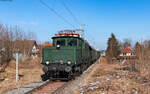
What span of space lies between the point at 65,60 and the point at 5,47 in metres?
17.9

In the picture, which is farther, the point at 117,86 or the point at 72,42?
the point at 72,42

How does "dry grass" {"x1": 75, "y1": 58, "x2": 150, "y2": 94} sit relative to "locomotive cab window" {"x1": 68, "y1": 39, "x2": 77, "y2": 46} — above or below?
below

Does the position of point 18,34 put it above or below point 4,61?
above

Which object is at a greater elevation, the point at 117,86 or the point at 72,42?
the point at 72,42

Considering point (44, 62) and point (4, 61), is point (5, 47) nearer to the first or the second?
point (4, 61)

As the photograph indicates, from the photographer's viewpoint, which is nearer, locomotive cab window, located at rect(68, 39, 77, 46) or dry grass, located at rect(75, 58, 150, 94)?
dry grass, located at rect(75, 58, 150, 94)

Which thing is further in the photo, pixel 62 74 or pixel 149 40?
pixel 62 74

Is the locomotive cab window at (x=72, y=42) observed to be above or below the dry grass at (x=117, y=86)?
above

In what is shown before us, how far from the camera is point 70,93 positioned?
29.9 ft

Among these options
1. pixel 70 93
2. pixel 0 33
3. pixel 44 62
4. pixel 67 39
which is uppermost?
pixel 0 33

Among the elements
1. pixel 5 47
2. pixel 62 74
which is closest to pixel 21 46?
pixel 5 47

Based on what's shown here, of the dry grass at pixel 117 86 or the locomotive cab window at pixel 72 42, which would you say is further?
the locomotive cab window at pixel 72 42

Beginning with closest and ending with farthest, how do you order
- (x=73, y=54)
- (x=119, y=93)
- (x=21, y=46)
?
(x=119, y=93), (x=73, y=54), (x=21, y=46)

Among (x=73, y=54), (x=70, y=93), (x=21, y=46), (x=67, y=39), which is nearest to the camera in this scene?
(x=70, y=93)
